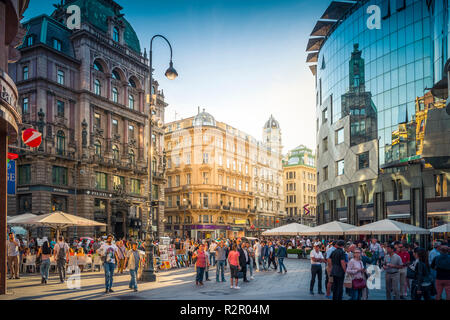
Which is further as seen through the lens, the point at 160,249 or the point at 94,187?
the point at 94,187

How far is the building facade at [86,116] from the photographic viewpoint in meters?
44.0

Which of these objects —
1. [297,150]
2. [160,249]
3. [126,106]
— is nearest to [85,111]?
[126,106]

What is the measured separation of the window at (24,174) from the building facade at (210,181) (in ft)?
98.2

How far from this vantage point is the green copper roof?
5041 centimetres

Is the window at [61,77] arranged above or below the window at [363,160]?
above

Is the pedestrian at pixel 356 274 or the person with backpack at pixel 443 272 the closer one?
the person with backpack at pixel 443 272

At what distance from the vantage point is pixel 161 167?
2479 inches

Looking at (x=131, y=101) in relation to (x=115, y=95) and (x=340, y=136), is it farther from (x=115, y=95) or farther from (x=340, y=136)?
(x=340, y=136)

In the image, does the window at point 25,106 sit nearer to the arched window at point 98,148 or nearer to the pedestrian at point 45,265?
the arched window at point 98,148

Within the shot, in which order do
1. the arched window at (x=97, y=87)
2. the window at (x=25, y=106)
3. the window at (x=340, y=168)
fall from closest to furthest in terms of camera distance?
the window at (x=25, y=106), the window at (x=340, y=168), the arched window at (x=97, y=87)

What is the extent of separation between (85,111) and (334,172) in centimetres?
2856

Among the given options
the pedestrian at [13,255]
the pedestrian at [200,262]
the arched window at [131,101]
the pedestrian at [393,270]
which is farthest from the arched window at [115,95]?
the pedestrian at [393,270]
